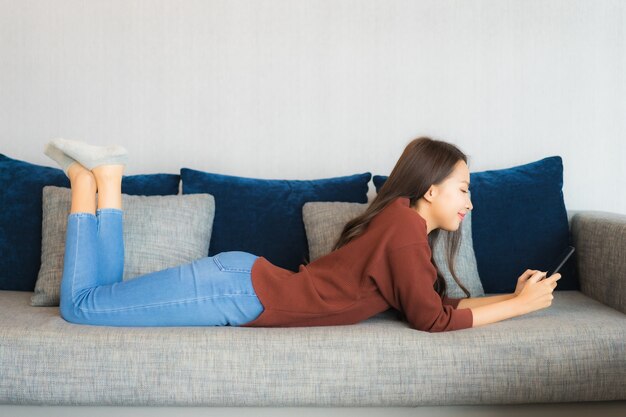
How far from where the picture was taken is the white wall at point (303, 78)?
10.0ft

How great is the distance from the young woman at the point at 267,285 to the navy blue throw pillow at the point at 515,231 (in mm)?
507

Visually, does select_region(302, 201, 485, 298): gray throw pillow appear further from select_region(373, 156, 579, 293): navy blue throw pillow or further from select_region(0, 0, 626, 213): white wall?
select_region(0, 0, 626, 213): white wall

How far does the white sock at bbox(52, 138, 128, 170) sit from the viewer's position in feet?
6.89

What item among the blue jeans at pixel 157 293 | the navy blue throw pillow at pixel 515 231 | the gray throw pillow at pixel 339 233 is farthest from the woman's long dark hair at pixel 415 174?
the navy blue throw pillow at pixel 515 231

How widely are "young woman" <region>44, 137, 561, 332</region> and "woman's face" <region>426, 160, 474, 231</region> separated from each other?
0.04 feet

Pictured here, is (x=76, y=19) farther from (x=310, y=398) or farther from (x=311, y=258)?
(x=310, y=398)

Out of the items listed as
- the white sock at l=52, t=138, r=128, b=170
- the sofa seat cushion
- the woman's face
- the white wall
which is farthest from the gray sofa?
the white wall

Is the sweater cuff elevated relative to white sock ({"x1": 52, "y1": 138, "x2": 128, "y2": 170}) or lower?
lower

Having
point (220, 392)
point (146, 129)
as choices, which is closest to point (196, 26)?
point (146, 129)

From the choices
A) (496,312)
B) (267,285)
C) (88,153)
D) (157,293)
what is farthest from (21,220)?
(496,312)

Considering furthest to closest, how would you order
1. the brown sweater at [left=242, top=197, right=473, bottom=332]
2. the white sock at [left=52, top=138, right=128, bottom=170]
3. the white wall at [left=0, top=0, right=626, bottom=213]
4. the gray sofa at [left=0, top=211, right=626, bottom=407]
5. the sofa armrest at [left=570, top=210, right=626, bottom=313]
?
1. the white wall at [left=0, top=0, right=626, bottom=213]
2. the sofa armrest at [left=570, top=210, right=626, bottom=313]
3. the white sock at [left=52, top=138, right=128, bottom=170]
4. the brown sweater at [left=242, top=197, right=473, bottom=332]
5. the gray sofa at [left=0, top=211, right=626, bottom=407]

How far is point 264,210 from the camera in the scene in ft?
8.64

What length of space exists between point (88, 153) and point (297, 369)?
93cm

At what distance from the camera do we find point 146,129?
3.06 metres
